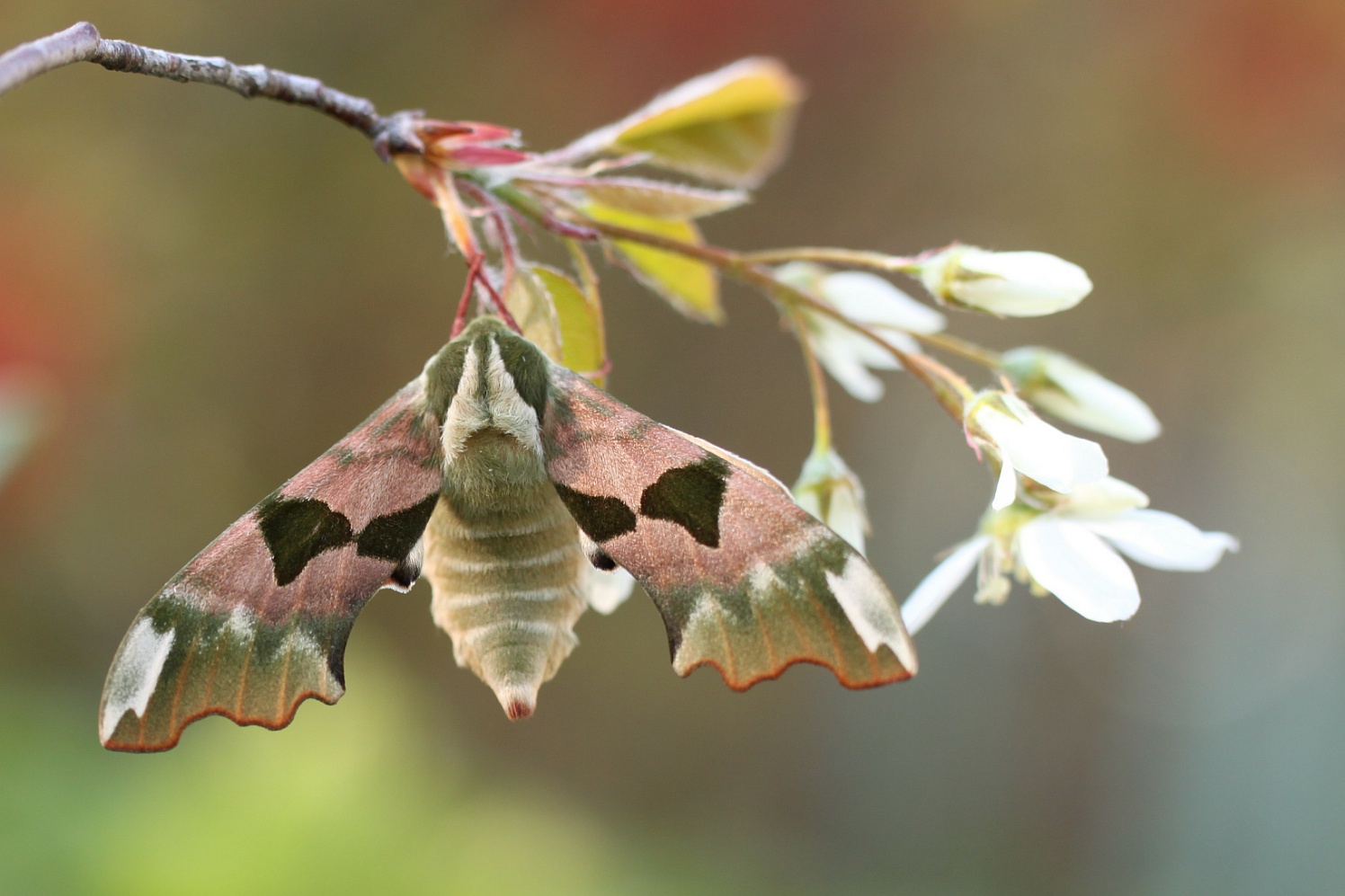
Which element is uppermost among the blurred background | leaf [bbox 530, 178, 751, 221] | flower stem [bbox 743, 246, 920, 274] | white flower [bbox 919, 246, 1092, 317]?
leaf [bbox 530, 178, 751, 221]

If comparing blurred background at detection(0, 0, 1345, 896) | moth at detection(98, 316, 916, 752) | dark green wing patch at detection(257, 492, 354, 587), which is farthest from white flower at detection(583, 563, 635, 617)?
blurred background at detection(0, 0, 1345, 896)

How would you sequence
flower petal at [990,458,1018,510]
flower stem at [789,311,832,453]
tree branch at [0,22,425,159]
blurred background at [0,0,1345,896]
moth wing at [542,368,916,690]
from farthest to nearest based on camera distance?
blurred background at [0,0,1345,896] < flower stem at [789,311,832,453] < flower petal at [990,458,1018,510] < moth wing at [542,368,916,690] < tree branch at [0,22,425,159]

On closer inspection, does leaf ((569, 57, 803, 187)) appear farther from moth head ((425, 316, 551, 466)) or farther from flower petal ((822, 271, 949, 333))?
moth head ((425, 316, 551, 466))

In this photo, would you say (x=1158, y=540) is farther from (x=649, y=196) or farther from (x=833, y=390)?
(x=833, y=390)

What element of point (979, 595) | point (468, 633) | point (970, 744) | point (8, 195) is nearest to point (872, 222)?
point (970, 744)

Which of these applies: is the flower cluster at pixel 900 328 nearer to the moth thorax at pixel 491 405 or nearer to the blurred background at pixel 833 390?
the moth thorax at pixel 491 405

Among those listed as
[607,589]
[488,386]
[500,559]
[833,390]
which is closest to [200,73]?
[488,386]

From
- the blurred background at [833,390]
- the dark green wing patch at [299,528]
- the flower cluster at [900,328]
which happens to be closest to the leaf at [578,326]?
the flower cluster at [900,328]

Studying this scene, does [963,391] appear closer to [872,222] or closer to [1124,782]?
[872,222]
